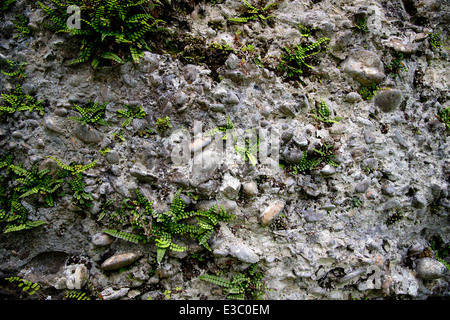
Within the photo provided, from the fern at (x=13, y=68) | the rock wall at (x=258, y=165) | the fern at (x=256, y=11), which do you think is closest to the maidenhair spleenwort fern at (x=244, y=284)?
the rock wall at (x=258, y=165)

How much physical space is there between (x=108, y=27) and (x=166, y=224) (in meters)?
3.19

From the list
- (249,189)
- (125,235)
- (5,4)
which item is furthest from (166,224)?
(5,4)

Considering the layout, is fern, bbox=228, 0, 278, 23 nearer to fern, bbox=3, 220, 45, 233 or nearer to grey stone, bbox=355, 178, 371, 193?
grey stone, bbox=355, 178, 371, 193

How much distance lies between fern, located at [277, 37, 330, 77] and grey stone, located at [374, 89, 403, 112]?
4.68 feet

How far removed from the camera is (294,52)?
14.8 ft

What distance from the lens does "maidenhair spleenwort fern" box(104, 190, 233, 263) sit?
12.7 feet

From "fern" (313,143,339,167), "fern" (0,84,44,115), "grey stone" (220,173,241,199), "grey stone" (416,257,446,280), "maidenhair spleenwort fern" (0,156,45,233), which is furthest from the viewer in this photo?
"grey stone" (416,257,446,280)

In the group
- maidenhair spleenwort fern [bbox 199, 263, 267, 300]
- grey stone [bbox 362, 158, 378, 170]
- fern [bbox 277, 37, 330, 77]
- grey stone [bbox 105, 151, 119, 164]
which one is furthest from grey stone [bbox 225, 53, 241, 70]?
maidenhair spleenwort fern [bbox 199, 263, 267, 300]

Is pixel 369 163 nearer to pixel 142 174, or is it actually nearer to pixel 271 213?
pixel 271 213

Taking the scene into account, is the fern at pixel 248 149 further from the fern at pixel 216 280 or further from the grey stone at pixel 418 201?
the grey stone at pixel 418 201

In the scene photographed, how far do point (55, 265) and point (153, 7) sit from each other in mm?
4505

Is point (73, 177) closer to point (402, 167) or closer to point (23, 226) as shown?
point (23, 226)

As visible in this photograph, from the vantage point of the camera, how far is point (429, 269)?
4.63 meters

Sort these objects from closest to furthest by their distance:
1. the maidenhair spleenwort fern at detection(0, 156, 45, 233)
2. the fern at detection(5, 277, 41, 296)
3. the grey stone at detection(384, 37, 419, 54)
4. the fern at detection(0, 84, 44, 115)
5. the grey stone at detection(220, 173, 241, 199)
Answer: the fern at detection(5, 277, 41, 296)
the maidenhair spleenwort fern at detection(0, 156, 45, 233)
the fern at detection(0, 84, 44, 115)
the grey stone at detection(220, 173, 241, 199)
the grey stone at detection(384, 37, 419, 54)
